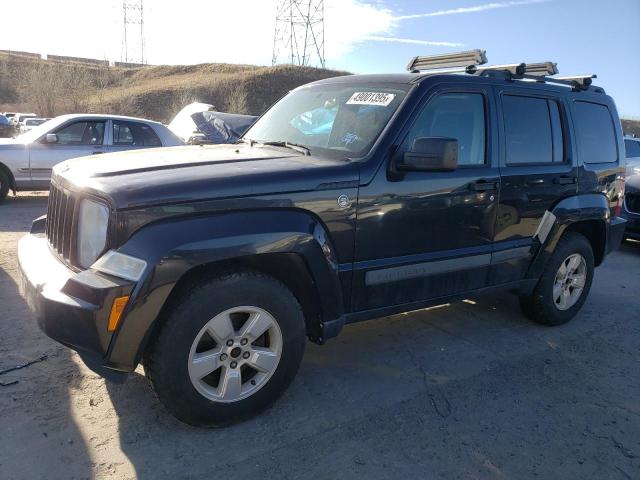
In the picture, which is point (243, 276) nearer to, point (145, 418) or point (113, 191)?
point (113, 191)

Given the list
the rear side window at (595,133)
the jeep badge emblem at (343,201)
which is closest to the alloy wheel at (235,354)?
the jeep badge emblem at (343,201)

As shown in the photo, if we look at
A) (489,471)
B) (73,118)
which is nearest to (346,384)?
(489,471)

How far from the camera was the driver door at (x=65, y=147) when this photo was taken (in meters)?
9.51

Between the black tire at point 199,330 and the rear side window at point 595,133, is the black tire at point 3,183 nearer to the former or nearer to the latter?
the black tire at point 199,330

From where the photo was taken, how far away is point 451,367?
155 inches

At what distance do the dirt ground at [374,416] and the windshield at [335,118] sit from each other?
1.58 metres

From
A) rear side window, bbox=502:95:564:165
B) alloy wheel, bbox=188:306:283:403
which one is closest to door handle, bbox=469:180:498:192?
rear side window, bbox=502:95:564:165

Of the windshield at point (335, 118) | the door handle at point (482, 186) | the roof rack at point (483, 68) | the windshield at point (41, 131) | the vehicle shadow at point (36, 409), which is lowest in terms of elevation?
the vehicle shadow at point (36, 409)

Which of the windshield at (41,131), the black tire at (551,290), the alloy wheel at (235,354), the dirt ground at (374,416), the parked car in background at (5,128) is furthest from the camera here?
the parked car in background at (5,128)

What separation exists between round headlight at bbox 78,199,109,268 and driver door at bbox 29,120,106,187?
7376mm

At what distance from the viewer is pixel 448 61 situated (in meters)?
4.55

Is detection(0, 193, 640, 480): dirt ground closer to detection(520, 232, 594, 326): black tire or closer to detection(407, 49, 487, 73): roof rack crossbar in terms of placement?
detection(520, 232, 594, 326): black tire

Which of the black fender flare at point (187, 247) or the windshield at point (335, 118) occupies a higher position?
the windshield at point (335, 118)

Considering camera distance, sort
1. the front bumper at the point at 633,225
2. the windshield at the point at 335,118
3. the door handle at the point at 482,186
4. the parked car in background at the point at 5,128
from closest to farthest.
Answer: the windshield at the point at 335,118, the door handle at the point at 482,186, the front bumper at the point at 633,225, the parked car in background at the point at 5,128
